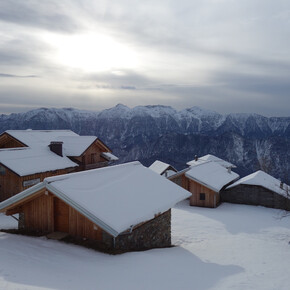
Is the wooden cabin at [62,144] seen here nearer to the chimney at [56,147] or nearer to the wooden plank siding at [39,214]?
the chimney at [56,147]

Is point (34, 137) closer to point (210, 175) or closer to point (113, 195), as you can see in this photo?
point (210, 175)

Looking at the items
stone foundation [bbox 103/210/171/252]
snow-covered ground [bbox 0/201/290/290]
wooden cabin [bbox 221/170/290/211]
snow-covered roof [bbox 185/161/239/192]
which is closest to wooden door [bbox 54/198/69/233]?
snow-covered ground [bbox 0/201/290/290]

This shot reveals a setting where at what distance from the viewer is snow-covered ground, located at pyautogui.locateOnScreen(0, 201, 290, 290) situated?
845 cm

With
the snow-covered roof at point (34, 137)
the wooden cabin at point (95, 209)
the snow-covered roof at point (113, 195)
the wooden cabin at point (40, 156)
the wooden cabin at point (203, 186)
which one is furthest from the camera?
the wooden cabin at point (203, 186)

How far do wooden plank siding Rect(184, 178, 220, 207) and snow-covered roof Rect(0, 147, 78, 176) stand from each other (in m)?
12.6

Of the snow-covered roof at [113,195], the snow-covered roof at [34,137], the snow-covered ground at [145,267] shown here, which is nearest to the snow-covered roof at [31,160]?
the snow-covered roof at [34,137]

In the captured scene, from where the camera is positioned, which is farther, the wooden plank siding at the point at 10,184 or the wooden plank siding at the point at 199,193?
the wooden plank siding at the point at 199,193

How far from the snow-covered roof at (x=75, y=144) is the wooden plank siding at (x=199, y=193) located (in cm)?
1174

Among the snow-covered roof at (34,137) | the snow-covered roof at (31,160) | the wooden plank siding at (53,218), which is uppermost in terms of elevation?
the snow-covered roof at (34,137)

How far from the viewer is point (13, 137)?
30.3 metres

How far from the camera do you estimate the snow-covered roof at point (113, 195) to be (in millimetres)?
11391

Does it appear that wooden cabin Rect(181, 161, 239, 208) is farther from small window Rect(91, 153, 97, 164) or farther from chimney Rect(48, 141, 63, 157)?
chimney Rect(48, 141, 63, 157)

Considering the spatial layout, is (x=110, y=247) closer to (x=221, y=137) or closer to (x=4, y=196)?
(x=4, y=196)

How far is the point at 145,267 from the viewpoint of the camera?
1024cm
